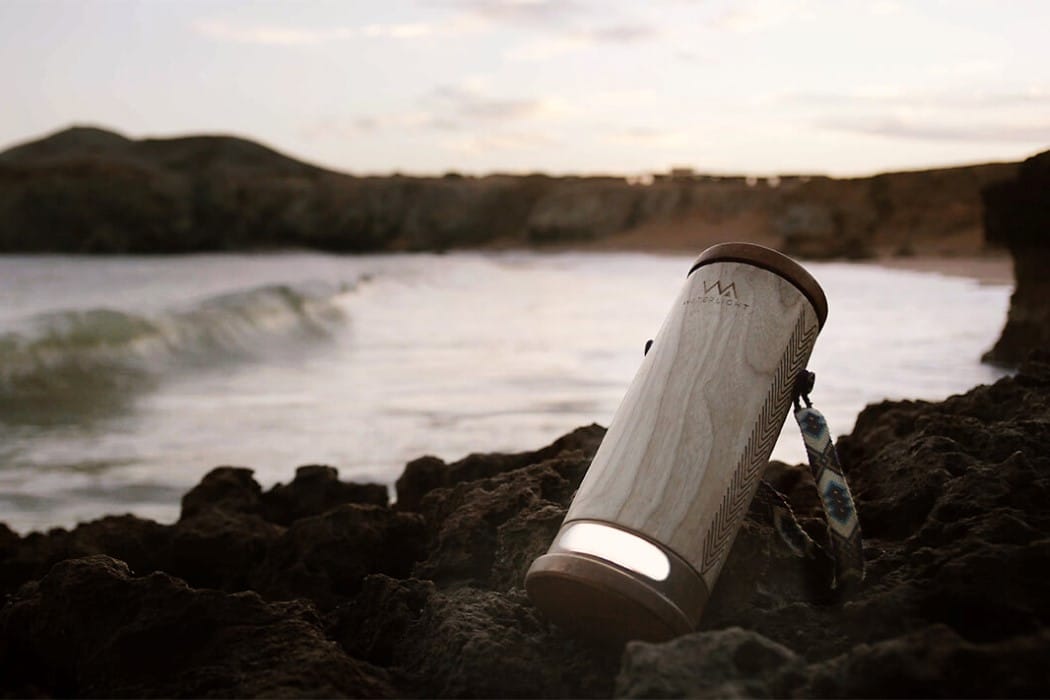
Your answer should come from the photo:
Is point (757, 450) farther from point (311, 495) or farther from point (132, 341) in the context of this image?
point (132, 341)

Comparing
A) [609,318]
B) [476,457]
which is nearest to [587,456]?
[476,457]

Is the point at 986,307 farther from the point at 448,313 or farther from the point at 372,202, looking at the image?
the point at 372,202

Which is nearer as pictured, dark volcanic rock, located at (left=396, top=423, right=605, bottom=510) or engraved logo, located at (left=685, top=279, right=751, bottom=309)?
engraved logo, located at (left=685, top=279, right=751, bottom=309)

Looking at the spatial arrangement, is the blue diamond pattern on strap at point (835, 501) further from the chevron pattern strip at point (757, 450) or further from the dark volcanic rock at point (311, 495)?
the dark volcanic rock at point (311, 495)

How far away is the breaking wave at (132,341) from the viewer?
1121 cm

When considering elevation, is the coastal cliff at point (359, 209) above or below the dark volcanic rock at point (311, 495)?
above

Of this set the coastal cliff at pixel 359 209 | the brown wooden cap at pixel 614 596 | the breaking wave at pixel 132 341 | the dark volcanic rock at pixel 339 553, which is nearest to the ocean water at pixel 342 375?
the breaking wave at pixel 132 341

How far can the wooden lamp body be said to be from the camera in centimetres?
212

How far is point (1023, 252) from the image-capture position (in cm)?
788

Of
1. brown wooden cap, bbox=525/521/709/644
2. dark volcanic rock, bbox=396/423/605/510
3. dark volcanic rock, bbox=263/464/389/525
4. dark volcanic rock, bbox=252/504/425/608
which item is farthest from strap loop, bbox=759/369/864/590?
dark volcanic rock, bbox=263/464/389/525

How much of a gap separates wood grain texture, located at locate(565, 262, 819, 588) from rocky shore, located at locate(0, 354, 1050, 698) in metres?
0.23

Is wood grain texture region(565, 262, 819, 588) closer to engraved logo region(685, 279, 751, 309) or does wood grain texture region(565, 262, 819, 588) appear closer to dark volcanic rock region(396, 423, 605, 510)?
engraved logo region(685, 279, 751, 309)

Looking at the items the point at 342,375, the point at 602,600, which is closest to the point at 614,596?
the point at 602,600

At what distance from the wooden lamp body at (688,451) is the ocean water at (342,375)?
342 centimetres
